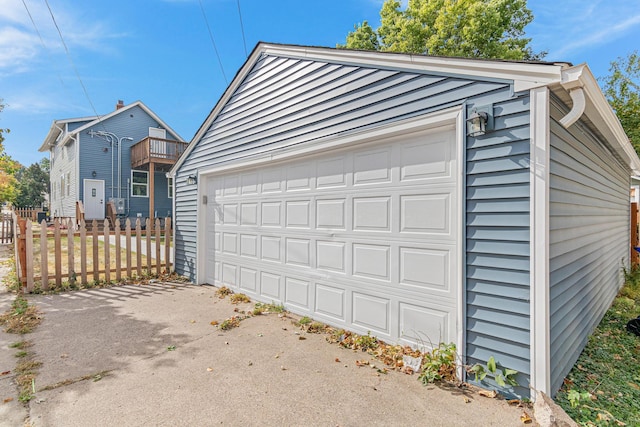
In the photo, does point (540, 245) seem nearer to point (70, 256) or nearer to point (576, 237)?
point (576, 237)

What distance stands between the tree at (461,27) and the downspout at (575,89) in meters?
14.4

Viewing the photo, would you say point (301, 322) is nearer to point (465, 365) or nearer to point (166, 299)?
point (465, 365)

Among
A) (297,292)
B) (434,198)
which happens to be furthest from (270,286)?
(434,198)

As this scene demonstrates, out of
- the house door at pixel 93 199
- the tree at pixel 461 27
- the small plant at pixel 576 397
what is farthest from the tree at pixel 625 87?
the house door at pixel 93 199

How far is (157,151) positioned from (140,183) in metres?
3.33

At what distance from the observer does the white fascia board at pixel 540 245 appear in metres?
2.40

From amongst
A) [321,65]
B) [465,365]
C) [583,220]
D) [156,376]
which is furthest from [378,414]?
[321,65]

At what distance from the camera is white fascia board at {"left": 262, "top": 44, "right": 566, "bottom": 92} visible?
96.3 inches

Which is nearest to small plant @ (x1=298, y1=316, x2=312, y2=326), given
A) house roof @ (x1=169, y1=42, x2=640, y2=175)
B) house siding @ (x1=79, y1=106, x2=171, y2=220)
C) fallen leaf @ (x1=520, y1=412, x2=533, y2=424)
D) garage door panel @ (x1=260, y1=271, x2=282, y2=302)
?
garage door panel @ (x1=260, y1=271, x2=282, y2=302)

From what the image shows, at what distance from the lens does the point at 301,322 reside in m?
4.34

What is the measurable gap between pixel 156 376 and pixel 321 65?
414cm

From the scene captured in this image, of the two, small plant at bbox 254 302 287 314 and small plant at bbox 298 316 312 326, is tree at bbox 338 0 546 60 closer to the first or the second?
small plant at bbox 254 302 287 314

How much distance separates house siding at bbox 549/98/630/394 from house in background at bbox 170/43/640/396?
3 cm

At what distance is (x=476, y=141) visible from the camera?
2.79m
